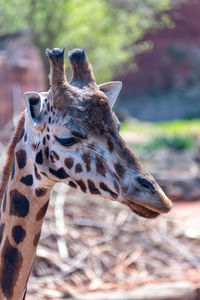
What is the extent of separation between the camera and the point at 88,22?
17.2m

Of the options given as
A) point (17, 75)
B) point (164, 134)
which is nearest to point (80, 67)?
point (17, 75)

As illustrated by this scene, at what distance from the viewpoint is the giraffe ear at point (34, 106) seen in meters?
2.60

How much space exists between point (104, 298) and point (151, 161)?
9.75 m

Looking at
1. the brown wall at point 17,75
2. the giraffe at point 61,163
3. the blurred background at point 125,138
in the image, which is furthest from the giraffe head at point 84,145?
the brown wall at point 17,75

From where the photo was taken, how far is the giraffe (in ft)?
7.82

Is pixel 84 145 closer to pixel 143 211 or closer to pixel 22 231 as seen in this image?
pixel 143 211

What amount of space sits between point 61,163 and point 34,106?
0.32 m

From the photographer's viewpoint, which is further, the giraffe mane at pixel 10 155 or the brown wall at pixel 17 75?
the brown wall at pixel 17 75

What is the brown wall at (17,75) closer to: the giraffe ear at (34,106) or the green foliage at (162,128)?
the green foliage at (162,128)

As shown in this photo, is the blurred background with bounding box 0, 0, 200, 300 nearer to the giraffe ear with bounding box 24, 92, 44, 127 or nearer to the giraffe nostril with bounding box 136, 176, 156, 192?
the giraffe ear with bounding box 24, 92, 44, 127

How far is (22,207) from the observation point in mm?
2691

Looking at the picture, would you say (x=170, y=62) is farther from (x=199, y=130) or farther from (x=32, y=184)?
(x=32, y=184)

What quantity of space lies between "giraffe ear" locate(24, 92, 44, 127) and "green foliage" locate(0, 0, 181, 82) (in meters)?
11.9

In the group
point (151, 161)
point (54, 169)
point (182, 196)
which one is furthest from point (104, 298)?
point (151, 161)
